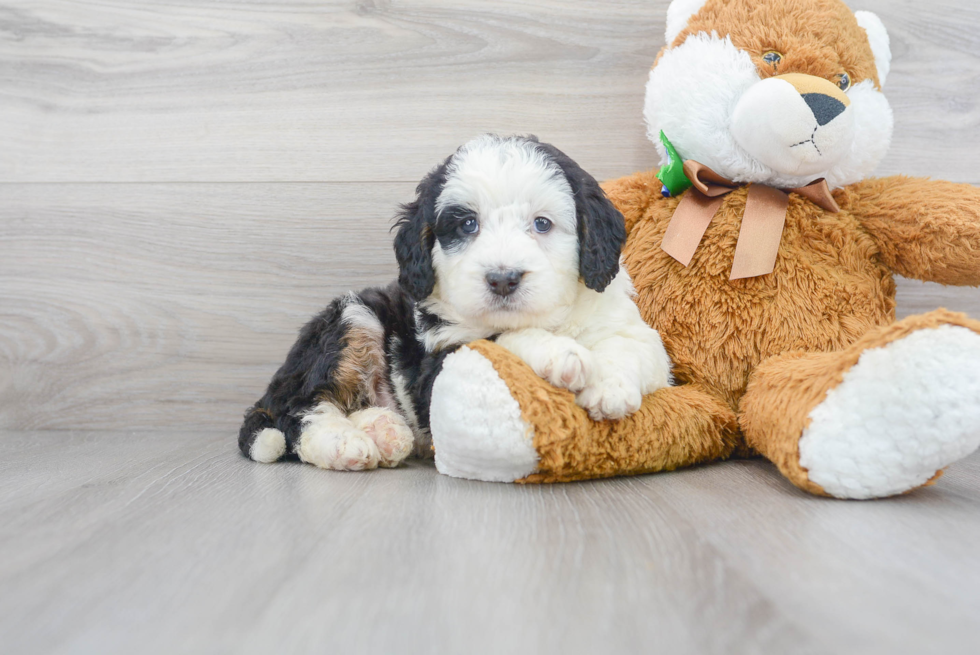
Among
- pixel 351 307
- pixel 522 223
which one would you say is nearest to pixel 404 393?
pixel 351 307

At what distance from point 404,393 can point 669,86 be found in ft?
3.35

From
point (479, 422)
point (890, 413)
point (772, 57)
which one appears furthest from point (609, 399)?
point (772, 57)

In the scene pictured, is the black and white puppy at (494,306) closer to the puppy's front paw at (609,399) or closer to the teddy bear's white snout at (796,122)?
the puppy's front paw at (609,399)

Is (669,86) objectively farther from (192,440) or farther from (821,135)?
(192,440)

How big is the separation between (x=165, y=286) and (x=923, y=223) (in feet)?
7.09

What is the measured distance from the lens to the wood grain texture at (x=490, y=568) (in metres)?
0.80

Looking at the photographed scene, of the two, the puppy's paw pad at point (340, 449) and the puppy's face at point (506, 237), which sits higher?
the puppy's face at point (506, 237)

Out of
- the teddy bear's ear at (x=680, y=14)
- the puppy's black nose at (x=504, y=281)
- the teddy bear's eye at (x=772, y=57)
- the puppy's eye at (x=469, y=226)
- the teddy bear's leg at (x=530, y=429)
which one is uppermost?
the teddy bear's ear at (x=680, y=14)

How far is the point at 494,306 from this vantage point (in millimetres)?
1460

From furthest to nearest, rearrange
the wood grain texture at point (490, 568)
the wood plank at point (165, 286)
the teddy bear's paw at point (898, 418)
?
the wood plank at point (165, 286), the teddy bear's paw at point (898, 418), the wood grain texture at point (490, 568)

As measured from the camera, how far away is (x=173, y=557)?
106 centimetres

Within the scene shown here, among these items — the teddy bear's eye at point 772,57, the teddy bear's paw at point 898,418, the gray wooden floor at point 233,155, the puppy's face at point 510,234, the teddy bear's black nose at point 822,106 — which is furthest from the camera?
the gray wooden floor at point 233,155

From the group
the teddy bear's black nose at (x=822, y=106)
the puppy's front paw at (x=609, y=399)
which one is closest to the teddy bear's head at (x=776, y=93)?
the teddy bear's black nose at (x=822, y=106)

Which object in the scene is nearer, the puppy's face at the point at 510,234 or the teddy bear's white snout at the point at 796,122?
the puppy's face at the point at 510,234
